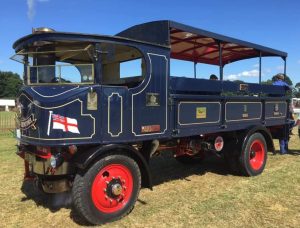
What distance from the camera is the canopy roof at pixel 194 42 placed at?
5.78 meters

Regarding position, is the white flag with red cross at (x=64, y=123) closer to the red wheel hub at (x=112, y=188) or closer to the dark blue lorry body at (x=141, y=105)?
the dark blue lorry body at (x=141, y=105)

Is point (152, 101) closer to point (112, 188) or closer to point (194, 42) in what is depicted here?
point (112, 188)

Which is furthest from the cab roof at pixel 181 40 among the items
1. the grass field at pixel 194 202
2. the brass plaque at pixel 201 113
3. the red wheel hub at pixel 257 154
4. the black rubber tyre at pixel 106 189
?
the grass field at pixel 194 202

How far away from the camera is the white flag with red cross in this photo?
177 inches

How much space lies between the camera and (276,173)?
24.8ft

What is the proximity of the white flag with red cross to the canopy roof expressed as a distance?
2.05m

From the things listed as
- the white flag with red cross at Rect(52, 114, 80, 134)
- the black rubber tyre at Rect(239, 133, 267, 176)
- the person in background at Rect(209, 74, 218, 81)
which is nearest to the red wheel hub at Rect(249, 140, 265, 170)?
the black rubber tyre at Rect(239, 133, 267, 176)

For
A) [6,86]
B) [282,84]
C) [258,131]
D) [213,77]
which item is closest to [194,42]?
[213,77]

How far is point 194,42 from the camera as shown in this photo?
7539 millimetres

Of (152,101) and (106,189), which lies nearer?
(106,189)

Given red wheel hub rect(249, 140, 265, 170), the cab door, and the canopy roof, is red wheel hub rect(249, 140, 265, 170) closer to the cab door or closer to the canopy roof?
the canopy roof

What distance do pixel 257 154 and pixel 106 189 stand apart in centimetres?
412

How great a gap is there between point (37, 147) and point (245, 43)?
4729 millimetres

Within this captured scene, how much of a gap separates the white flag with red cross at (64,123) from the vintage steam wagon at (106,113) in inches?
0.5
